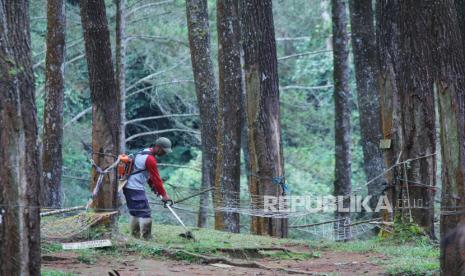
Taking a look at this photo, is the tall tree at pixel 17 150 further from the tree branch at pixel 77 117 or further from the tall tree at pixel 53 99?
the tree branch at pixel 77 117

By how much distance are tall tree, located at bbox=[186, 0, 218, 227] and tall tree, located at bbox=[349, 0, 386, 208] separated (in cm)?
298

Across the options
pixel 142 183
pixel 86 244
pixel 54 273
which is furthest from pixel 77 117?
pixel 54 273

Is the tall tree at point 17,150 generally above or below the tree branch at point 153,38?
below

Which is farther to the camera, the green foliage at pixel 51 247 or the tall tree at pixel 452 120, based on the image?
the green foliage at pixel 51 247

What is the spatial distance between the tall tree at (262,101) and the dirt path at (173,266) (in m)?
2.78

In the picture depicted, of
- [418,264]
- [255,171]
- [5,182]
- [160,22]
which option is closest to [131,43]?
[160,22]

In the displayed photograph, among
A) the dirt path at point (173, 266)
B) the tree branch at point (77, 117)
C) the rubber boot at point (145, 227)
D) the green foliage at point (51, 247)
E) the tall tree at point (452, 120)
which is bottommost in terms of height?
the dirt path at point (173, 266)

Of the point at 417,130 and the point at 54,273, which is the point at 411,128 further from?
the point at 54,273

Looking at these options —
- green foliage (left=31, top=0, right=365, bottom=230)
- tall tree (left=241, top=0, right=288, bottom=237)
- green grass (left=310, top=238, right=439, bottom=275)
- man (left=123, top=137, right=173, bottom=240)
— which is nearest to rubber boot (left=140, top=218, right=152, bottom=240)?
man (left=123, top=137, right=173, bottom=240)

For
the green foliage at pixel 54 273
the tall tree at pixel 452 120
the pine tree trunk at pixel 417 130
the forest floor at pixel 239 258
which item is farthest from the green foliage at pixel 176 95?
the green foliage at pixel 54 273

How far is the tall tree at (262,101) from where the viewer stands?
1281 cm

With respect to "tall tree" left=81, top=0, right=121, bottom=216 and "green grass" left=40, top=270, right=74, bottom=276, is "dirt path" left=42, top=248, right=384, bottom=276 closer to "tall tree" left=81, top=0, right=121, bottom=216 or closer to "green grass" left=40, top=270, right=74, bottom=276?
"green grass" left=40, top=270, right=74, bottom=276

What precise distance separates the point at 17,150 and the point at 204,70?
10631 millimetres

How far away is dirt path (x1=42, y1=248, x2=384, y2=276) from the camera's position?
8.71 m
